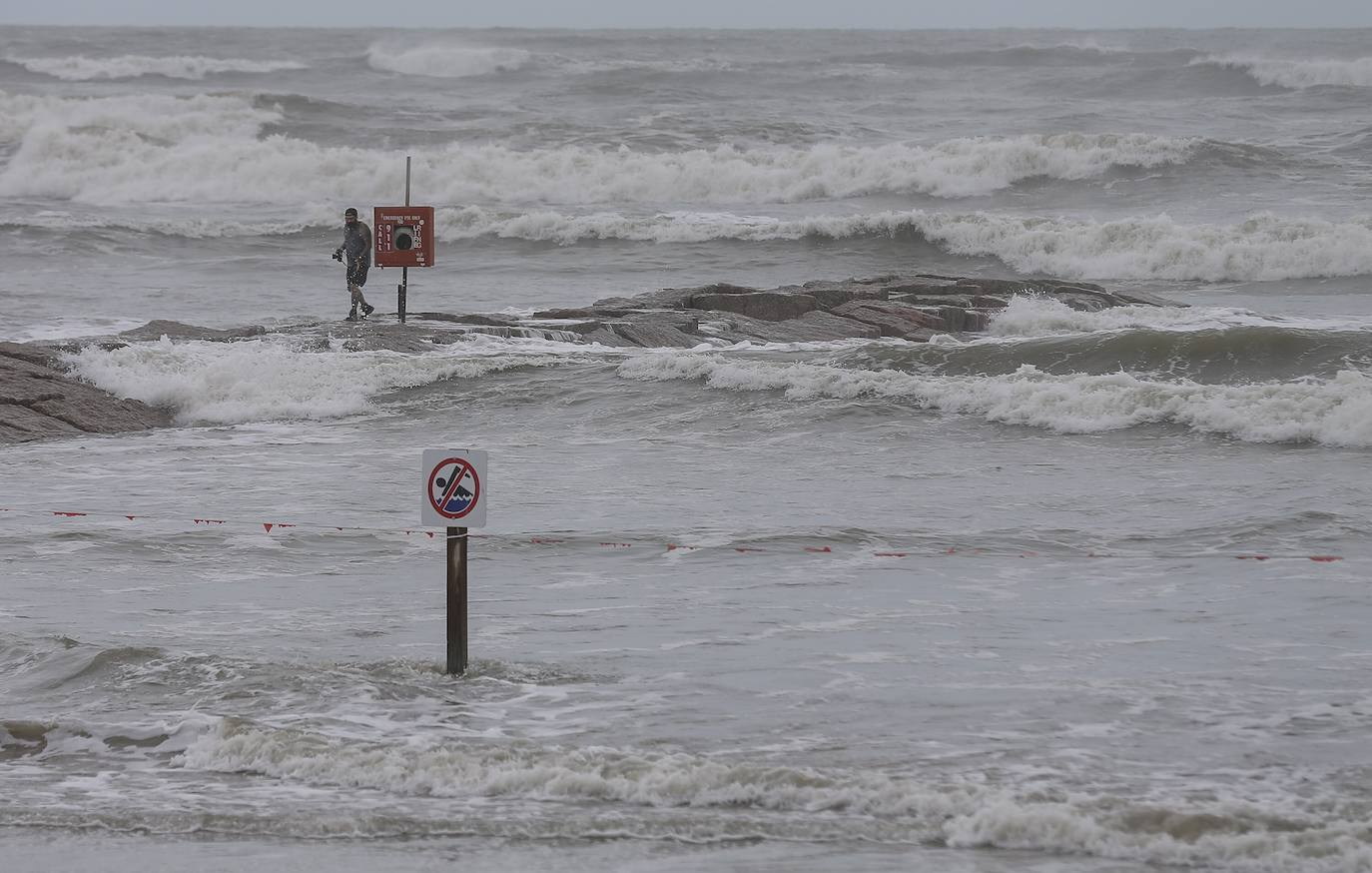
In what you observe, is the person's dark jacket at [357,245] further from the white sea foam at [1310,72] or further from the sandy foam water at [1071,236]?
the white sea foam at [1310,72]

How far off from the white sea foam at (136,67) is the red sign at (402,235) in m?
51.6

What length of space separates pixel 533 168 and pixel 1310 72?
27036 mm

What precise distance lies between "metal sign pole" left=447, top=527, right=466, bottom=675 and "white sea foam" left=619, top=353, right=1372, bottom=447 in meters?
8.22

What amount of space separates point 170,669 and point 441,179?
1372 inches

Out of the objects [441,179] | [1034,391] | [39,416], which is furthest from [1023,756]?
[441,179]

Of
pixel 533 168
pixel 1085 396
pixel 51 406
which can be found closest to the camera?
pixel 1085 396

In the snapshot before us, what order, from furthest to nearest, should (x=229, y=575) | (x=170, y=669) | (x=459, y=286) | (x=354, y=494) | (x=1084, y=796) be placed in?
(x=459, y=286) → (x=354, y=494) → (x=229, y=575) → (x=170, y=669) → (x=1084, y=796)

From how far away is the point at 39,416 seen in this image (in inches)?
608

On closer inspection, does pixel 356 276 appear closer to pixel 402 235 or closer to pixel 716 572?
pixel 402 235

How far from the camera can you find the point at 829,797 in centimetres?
634

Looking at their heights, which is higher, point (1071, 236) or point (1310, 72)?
point (1310, 72)

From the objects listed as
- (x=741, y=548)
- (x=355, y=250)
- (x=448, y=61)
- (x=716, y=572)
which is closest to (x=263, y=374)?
(x=355, y=250)

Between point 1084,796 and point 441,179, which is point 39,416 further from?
point 441,179

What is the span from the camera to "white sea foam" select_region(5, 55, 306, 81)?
66688 mm
